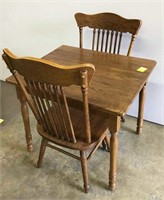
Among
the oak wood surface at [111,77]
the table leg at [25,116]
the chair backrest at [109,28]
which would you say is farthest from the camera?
the chair backrest at [109,28]

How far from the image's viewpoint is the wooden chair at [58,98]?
113 cm

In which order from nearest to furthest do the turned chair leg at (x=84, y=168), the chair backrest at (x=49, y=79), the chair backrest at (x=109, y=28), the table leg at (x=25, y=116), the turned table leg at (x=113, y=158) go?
the chair backrest at (x=49, y=79), the turned table leg at (x=113, y=158), the turned chair leg at (x=84, y=168), the table leg at (x=25, y=116), the chair backrest at (x=109, y=28)

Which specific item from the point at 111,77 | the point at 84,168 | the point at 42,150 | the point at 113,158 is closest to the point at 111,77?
the point at 111,77

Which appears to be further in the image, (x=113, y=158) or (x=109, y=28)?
(x=109, y=28)

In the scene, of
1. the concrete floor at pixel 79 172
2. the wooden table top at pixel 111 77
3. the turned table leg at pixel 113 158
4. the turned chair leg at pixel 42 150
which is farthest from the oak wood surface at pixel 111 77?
the concrete floor at pixel 79 172

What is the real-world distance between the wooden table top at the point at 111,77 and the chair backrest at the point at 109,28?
0.19 metres

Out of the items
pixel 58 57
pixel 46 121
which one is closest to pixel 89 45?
pixel 58 57

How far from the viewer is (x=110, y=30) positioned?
1950 millimetres

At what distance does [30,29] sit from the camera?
2537mm

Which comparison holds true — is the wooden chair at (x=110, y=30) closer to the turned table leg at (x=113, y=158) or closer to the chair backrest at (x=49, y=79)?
the turned table leg at (x=113, y=158)

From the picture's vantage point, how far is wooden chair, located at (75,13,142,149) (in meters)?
1.85

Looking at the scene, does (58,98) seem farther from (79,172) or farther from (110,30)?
(110,30)

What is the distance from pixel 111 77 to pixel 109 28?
0.56 metres

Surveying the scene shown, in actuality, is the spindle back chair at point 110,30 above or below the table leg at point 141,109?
above
